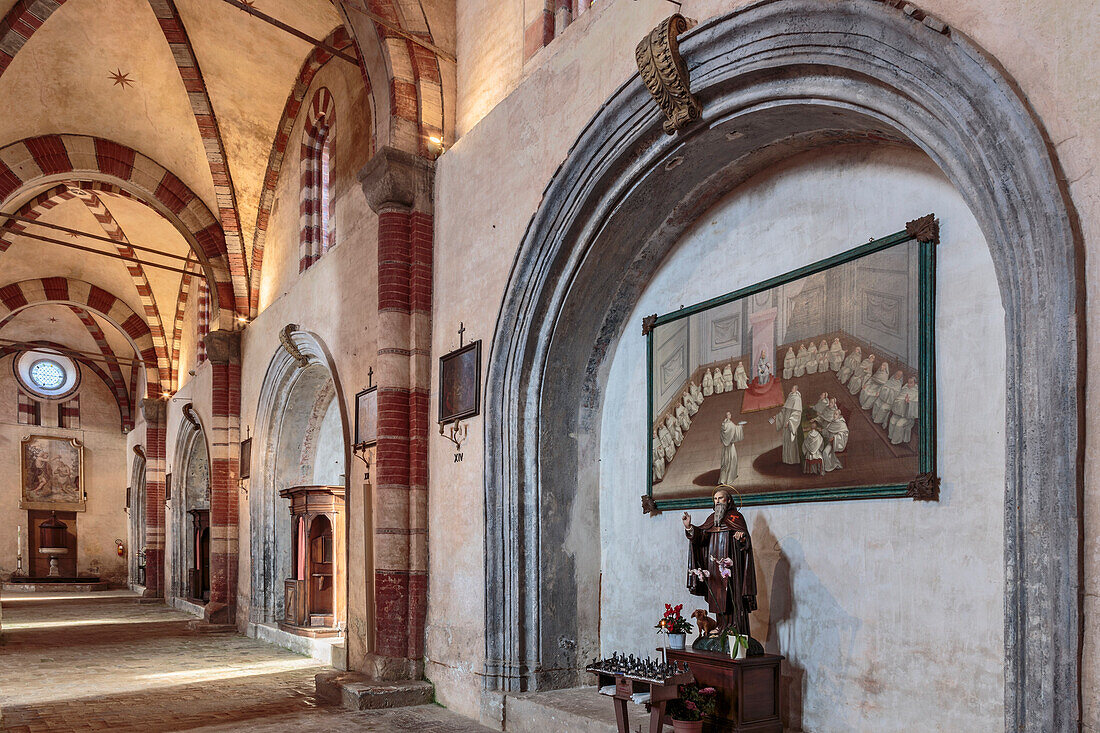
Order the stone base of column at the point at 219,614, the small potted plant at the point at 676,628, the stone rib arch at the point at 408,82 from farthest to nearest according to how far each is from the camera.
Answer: the stone base of column at the point at 219,614, the stone rib arch at the point at 408,82, the small potted plant at the point at 676,628

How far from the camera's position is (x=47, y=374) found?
89.9 feet

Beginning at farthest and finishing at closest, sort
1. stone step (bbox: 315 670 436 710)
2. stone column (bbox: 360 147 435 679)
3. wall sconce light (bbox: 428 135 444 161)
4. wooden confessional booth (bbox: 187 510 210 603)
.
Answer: wooden confessional booth (bbox: 187 510 210 603), wall sconce light (bbox: 428 135 444 161), stone column (bbox: 360 147 435 679), stone step (bbox: 315 670 436 710)

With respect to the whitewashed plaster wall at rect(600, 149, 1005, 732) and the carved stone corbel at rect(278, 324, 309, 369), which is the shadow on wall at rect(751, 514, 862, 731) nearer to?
the whitewashed plaster wall at rect(600, 149, 1005, 732)

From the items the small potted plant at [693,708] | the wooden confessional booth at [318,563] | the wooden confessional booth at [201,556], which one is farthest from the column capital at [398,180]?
the wooden confessional booth at [201,556]

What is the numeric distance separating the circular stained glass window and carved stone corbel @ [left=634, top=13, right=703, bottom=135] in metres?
27.0

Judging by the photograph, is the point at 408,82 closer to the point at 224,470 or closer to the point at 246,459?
the point at 246,459

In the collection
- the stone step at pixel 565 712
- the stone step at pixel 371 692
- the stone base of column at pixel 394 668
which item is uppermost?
the stone step at pixel 565 712

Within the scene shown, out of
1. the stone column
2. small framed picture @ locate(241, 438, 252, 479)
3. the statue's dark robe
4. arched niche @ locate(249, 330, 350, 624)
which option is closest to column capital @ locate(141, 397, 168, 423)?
small framed picture @ locate(241, 438, 252, 479)

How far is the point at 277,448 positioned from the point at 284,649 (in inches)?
117

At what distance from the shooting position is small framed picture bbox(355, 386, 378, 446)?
29.4ft

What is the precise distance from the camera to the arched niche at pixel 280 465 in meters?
13.1

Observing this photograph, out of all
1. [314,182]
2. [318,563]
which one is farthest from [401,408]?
[314,182]

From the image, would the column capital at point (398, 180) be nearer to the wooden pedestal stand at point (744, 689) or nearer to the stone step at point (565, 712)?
the stone step at point (565, 712)

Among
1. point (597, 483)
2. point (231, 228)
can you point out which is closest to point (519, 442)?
point (597, 483)
